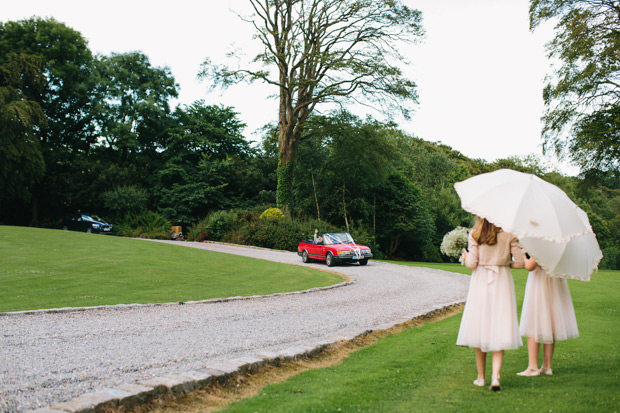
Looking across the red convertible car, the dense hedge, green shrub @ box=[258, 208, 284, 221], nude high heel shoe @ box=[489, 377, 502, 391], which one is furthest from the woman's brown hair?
green shrub @ box=[258, 208, 284, 221]

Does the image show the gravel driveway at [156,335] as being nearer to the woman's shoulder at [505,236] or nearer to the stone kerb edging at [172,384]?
the stone kerb edging at [172,384]

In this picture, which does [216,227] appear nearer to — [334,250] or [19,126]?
[334,250]

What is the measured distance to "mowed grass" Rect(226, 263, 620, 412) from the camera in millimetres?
4172

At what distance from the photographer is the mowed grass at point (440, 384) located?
4172mm

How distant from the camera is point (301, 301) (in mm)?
11758

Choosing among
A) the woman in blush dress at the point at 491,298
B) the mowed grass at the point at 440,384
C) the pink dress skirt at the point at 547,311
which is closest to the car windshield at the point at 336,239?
the mowed grass at the point at 440,384

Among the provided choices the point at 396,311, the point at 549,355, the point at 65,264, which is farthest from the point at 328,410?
the point at 65,264

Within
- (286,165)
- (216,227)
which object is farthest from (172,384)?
(216,227)

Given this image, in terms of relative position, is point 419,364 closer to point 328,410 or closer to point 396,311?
point 328,410

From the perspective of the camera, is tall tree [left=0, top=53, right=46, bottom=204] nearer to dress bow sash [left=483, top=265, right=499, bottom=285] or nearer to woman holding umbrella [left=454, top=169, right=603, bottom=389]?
woman holding umbrella [left=454, top=169, right=603, bottom=389]

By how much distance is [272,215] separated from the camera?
1286 inches

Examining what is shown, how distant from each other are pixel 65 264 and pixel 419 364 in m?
12.6

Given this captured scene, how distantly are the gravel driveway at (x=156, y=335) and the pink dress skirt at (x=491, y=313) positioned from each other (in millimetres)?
2614

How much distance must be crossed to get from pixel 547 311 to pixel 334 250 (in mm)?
17691
